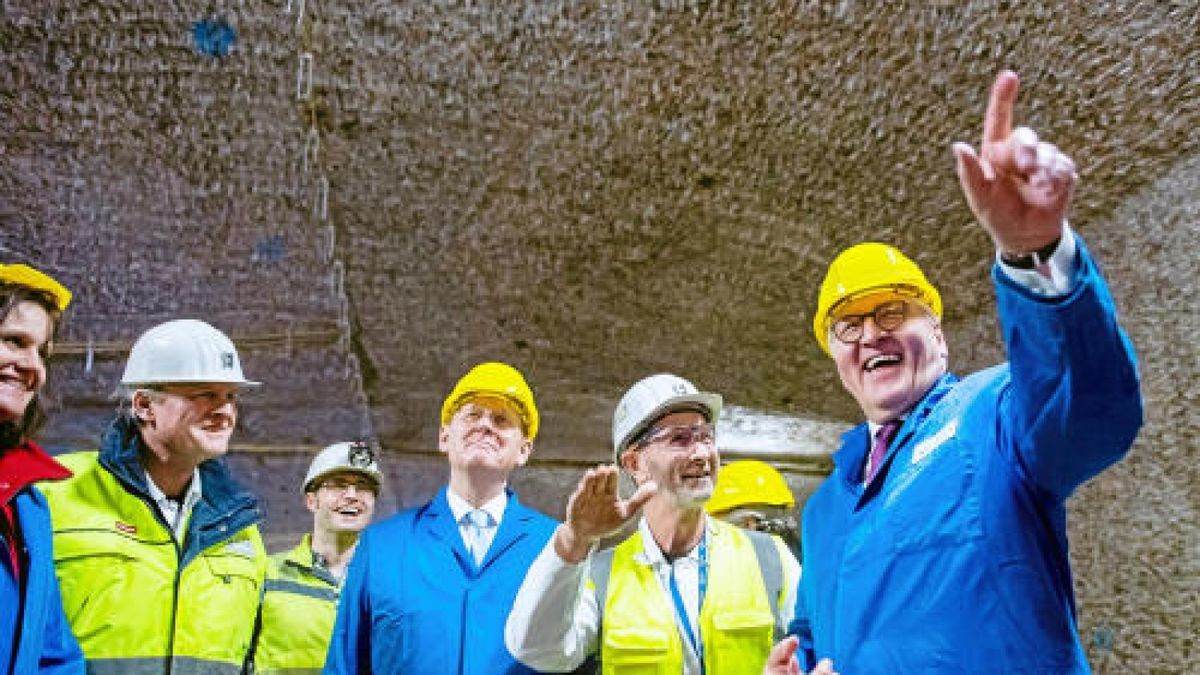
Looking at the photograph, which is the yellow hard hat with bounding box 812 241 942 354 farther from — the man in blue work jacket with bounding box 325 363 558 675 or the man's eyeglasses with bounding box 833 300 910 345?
the man in blue work jacket with bounding box 325 363 558 675

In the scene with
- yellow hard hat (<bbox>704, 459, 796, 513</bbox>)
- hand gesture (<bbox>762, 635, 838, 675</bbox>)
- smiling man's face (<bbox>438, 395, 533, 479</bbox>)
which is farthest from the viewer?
yellow hard hat (<bbox>704, 459, 796, 513</bbox>)

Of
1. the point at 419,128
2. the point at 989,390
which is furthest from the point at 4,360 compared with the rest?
the point at 989,390

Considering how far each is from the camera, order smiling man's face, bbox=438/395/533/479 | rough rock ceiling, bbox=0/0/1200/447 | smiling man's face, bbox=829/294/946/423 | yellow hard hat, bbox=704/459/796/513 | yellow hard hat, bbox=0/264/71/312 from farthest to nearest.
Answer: yellow hard hat, bbox=704/459/796/513
smiling man's face, bbox=438/395/533/479
rough rock ceiling, bbox=0/0/1200/447
yellow hard hat, bbox=0/264/71/312
smiling man's face, bbox=829/294/946/423

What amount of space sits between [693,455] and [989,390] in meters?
1.00

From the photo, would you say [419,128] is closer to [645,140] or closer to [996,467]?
[645,140]

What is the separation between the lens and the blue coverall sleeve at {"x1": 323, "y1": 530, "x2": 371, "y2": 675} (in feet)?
7.71

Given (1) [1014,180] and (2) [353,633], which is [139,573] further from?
(1) [1014,180]

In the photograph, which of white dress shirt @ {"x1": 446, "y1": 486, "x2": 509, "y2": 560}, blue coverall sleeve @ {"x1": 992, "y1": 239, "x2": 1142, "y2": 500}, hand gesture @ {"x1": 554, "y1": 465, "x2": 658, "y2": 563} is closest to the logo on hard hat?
white dress shirt @ {"x1": 446, "y1": 486, "x2": 509, "y2": 560}

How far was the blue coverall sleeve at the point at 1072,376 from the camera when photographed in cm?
109

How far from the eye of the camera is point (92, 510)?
2.24 metres

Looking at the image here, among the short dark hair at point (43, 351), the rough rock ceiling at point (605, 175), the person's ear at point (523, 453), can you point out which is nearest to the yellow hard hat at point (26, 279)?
the short dark hair at point (43, 351)

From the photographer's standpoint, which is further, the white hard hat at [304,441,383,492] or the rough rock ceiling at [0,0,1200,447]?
the white hard hat at [304,441,383,492]

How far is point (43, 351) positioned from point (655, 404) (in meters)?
1.32

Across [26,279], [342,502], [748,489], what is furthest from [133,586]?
[748,489]
